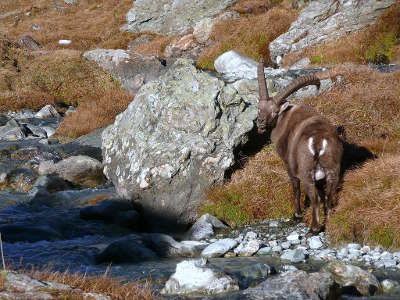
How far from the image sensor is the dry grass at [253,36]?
30.7m

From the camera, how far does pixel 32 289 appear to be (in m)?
6.00

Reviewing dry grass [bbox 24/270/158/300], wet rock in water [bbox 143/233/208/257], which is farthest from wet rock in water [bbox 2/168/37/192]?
dry grass [bbox 24/270/158/300]

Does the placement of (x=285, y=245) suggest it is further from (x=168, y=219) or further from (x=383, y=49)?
(x=383, y=49)

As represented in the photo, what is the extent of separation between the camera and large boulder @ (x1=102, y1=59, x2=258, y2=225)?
43.2 ft

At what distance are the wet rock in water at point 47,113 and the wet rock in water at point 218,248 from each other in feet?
68.8

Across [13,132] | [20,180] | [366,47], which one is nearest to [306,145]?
[20,180]

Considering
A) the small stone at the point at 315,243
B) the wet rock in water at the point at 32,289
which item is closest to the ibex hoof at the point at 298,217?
the small stone at the point at 315,243

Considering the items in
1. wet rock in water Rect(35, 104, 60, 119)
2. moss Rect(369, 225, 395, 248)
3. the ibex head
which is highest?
the ibex head

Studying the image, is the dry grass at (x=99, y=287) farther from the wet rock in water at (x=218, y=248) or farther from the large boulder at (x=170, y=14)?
the large boulder at (x=170, y=14)

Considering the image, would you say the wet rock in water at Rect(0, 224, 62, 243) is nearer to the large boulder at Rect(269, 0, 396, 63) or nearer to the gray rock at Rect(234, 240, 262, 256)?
the gray rock at Rect(234, 240, 262, 256)

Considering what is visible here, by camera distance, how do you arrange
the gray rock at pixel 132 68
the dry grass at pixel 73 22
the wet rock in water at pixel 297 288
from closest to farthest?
the wet rock in water at pixel 297 288
the gray rock at pixel 132 68
the dry grass at pixel 73 22

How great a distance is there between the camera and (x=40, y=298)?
580cm

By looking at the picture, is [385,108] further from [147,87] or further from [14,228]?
[14,228]

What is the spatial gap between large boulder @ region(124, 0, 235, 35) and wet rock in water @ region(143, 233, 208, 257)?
1268 inches
